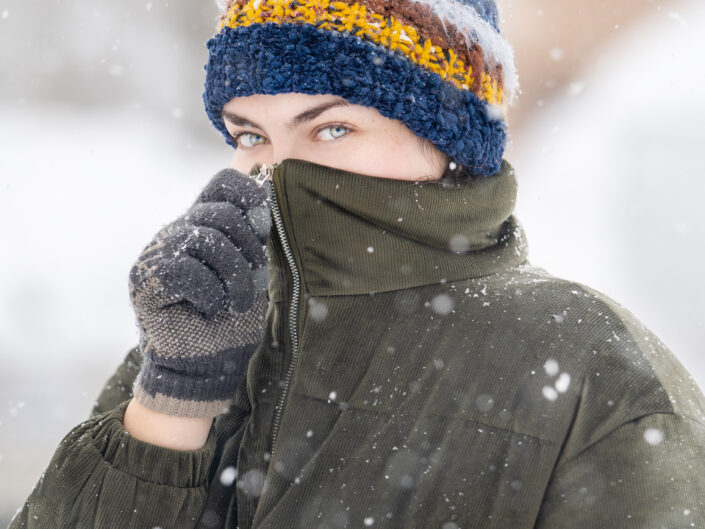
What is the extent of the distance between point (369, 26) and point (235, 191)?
51cm

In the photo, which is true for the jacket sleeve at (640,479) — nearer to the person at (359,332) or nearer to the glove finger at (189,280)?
the person at (359,332)

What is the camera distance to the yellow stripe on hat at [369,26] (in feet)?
5.08

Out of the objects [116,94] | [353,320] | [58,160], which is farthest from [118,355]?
[353,320]

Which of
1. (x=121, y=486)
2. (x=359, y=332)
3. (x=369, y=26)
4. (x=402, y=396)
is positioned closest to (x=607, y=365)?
(x=402, y=396)

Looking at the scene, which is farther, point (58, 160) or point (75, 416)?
point (58, 160)

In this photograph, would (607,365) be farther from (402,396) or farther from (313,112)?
(313,112)

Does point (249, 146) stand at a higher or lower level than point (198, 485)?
higher

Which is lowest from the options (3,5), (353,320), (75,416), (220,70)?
(75,416)

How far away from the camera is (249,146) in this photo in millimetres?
1745

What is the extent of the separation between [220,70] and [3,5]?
8.00 m

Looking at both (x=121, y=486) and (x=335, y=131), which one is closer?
(x=121, y=486)

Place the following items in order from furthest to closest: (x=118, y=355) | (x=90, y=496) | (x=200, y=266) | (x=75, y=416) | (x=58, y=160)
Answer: (x=58, y=160) < (x=118, y=355) < (x=75, y=416) < (x=90, y=496) < (x=200, y=266)

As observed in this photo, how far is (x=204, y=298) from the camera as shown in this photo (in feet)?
4.57

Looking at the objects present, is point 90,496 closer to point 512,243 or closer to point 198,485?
point 198,485
